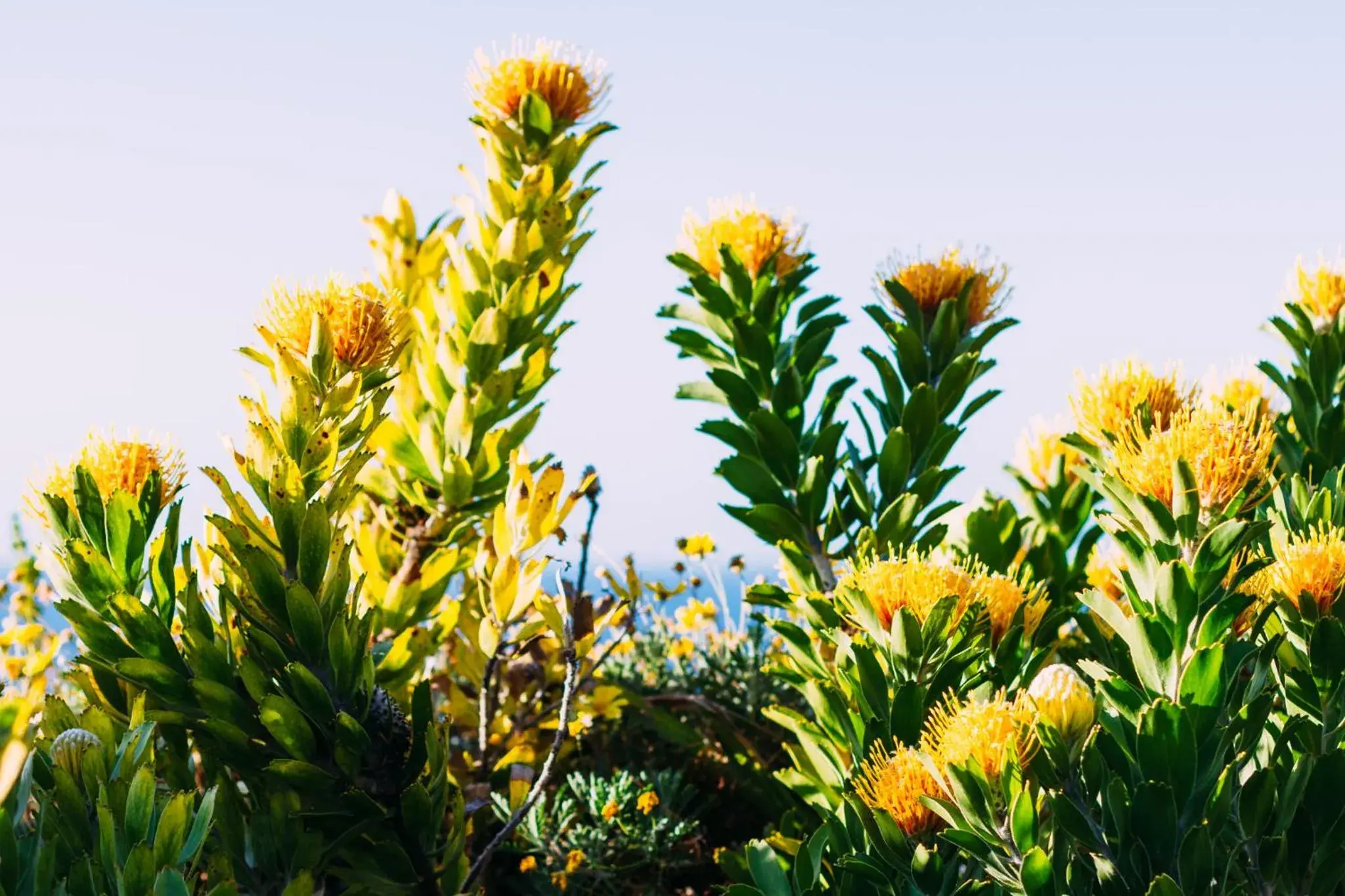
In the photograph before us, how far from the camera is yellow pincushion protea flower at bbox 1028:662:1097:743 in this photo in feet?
4.82

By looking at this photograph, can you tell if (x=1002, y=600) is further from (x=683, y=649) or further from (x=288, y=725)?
(x=683, y=649)

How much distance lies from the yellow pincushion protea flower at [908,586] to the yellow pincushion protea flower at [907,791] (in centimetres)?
24

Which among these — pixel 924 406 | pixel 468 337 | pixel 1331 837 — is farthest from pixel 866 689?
pixel 468 337

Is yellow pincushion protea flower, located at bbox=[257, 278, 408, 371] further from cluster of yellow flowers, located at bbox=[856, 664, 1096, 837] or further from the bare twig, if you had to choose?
cluster of yellow flowers, located at bbox=[856, 664, 1096, 837]

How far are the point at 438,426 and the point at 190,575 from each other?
772 mm

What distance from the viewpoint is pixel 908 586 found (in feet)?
5.79

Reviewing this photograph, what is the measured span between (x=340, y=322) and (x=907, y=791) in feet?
3.57

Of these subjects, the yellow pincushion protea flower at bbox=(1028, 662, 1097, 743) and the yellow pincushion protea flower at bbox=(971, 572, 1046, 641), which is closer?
the yellow pincushion protea flower at bbox=(1028, 662, 1097, 743)

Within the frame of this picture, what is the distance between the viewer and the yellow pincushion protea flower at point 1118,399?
1.96 meters

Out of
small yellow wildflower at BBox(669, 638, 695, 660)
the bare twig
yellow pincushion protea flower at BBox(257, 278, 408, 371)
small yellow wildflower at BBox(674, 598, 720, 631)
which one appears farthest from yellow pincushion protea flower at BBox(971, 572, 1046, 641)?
small yellow wildflower at BBox(674, 598, 720, 631)

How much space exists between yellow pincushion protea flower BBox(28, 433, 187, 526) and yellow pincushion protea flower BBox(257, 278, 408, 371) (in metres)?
0.30

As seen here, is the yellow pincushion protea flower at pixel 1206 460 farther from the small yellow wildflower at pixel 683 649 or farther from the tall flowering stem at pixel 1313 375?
the small yellow wildflower at pixel 683 649

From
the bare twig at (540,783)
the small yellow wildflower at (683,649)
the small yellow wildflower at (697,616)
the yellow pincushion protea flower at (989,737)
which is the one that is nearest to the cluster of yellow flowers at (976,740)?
the yellow pincushion protea flower at (989,737)

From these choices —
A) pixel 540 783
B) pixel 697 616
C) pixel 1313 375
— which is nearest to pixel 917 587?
pixel 540 783
